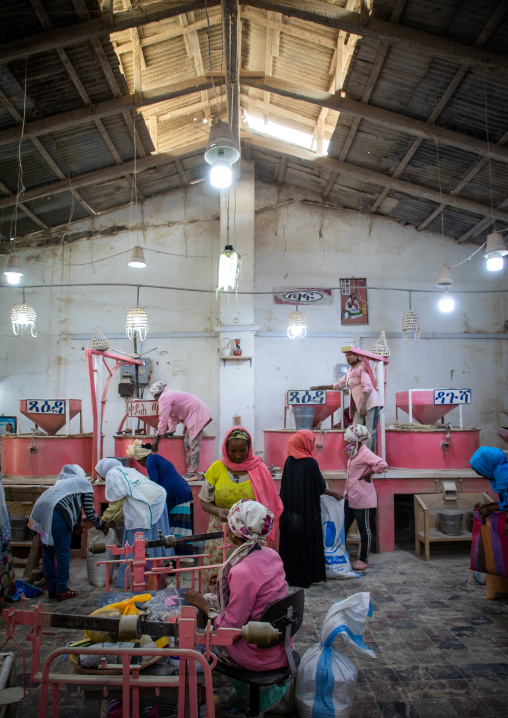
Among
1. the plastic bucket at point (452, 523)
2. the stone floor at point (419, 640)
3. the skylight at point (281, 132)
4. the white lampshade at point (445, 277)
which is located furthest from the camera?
the skylight at point (281, 132)

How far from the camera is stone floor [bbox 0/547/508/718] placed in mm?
3193

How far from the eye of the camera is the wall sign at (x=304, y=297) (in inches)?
462

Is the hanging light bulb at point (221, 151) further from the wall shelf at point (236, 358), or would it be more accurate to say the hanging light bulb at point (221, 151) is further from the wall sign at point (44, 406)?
the wall shelf at point (236, 358)

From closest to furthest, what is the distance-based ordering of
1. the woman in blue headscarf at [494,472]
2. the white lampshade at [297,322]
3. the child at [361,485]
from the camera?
1. the woman in blue headscarf at [494,472]
2. the child at [361,485]
3. the white lampshade at [297,322]

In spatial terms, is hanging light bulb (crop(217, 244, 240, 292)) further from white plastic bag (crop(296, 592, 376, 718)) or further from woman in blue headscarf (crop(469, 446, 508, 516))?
white plastic bag (crop(296, 592, 376, 718))

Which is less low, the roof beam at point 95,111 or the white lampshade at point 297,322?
the roof beam at point 95,111

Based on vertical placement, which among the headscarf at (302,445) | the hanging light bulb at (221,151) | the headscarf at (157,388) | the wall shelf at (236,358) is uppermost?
the hanging light bulb at (221,151)

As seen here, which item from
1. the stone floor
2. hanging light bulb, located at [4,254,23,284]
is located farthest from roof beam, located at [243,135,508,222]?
the stone floor

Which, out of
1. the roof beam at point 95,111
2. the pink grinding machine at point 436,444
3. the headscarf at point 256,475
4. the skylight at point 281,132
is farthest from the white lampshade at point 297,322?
the headscarf at point 256,475

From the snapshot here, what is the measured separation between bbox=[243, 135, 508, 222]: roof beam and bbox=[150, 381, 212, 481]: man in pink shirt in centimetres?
594

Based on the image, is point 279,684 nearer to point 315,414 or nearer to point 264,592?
point 264,592

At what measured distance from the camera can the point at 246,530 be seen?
9.43 feet

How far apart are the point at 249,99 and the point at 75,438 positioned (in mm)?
8014

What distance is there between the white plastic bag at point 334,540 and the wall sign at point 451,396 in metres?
3.14
